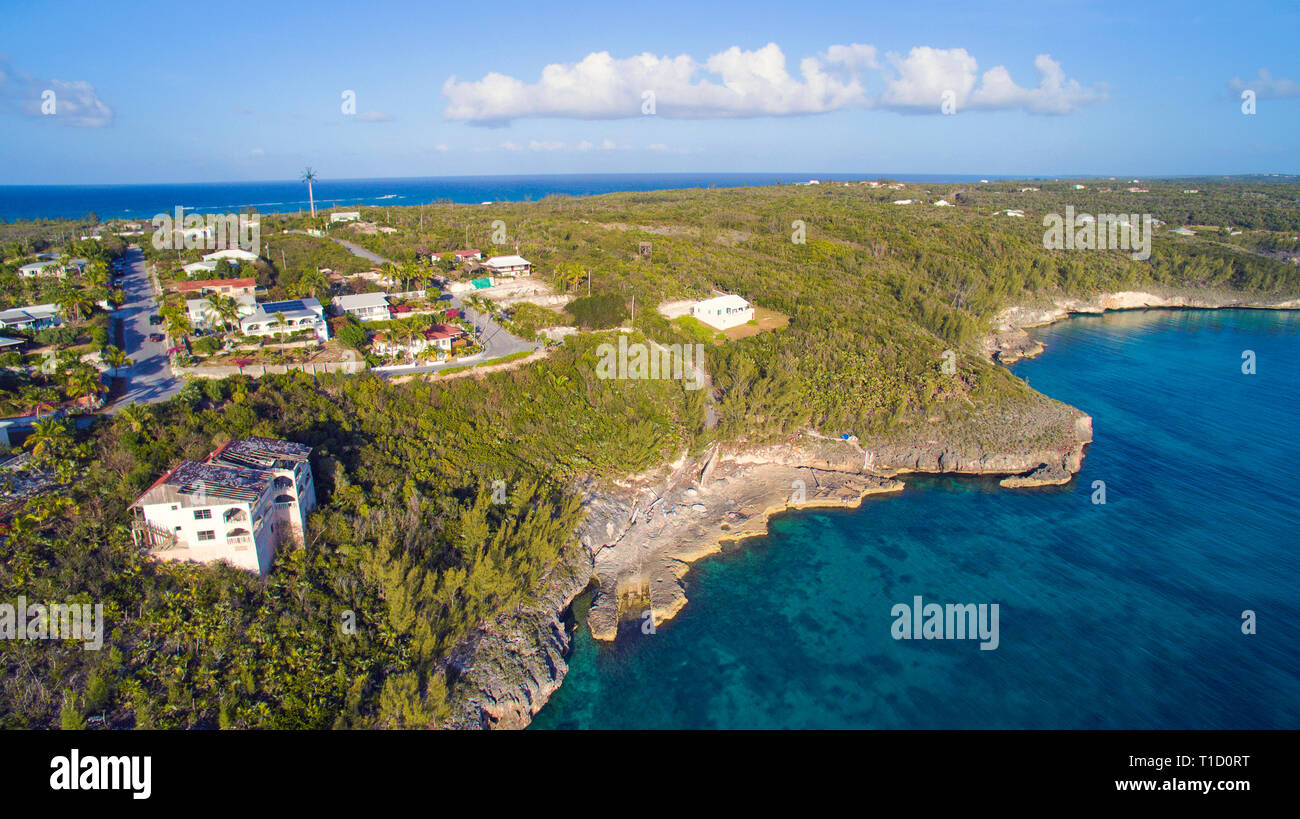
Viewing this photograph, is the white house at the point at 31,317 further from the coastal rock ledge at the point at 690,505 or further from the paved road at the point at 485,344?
the coastal rock ledge at the point at 690,505

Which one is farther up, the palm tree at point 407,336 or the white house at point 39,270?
the white house at point 39,270

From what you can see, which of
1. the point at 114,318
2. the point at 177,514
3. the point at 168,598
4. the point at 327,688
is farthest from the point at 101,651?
the point at 114,318

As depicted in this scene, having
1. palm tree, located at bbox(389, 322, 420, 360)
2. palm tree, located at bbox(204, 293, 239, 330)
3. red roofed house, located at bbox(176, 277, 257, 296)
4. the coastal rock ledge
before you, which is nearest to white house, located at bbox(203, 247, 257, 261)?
red roofed house, located at bbox(176, 277, 257, 296)

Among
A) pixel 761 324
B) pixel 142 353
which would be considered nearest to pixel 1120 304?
pixel 761 324

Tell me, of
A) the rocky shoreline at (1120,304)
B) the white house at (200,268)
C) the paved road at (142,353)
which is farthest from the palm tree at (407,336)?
the rocky shoreline at (1120,304)

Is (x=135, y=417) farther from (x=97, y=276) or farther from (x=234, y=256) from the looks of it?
(x=234, y=256)
